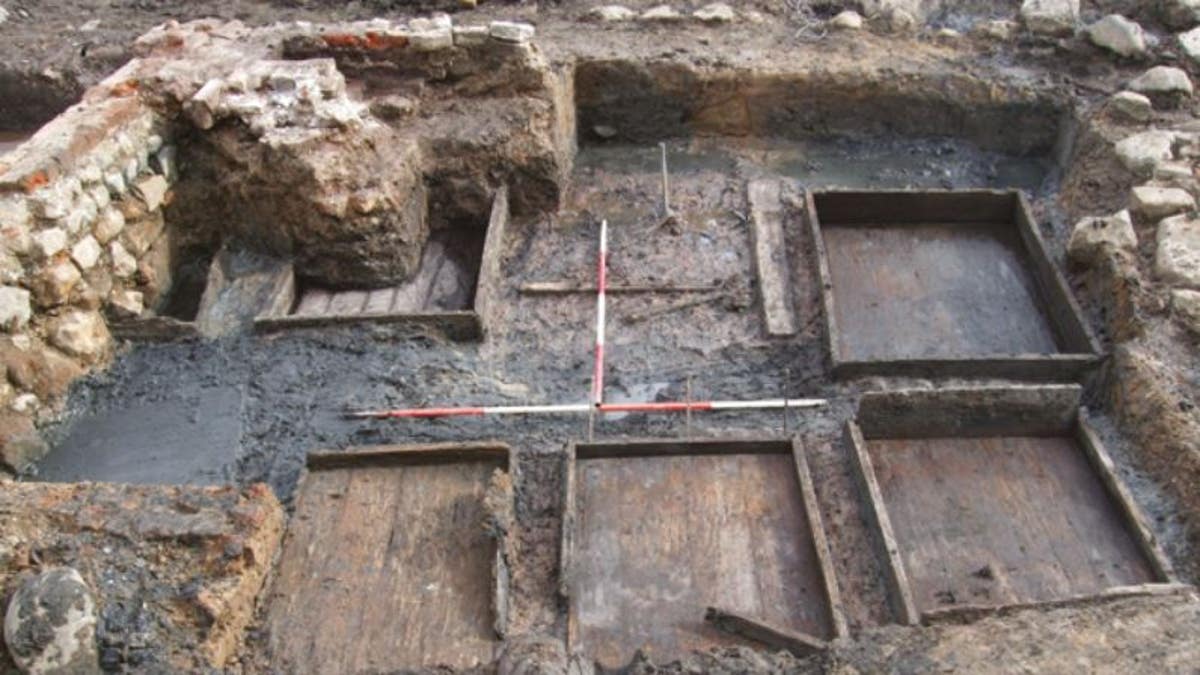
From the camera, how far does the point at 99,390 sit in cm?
520

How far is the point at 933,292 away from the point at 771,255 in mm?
960

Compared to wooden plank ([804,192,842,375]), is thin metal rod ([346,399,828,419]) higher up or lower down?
lower down

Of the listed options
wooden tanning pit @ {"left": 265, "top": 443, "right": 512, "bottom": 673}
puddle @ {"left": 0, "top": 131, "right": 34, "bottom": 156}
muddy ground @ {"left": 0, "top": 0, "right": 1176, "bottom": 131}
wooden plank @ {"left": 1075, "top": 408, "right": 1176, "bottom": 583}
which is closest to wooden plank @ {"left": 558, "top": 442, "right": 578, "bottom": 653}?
wooden tanning pit @ {"left": 265, "top": 443, "right": 512, "bottom": 673}

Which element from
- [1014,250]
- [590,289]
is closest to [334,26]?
[590,289]

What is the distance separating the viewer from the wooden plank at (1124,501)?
13.5ft

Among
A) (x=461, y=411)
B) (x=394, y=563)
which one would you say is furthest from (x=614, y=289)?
(x=394, y=563)

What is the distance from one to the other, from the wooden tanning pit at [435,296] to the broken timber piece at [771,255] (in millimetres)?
1584

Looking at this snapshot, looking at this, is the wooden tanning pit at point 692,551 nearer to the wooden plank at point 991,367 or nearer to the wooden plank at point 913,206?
the wooden plank at point 991,367

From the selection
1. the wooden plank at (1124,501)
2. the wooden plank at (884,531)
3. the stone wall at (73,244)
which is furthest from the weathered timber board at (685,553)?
the stone wall at (73,244)

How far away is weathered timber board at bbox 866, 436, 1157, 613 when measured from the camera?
4191mm

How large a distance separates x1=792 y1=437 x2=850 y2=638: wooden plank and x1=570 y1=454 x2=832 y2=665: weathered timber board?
0.05m

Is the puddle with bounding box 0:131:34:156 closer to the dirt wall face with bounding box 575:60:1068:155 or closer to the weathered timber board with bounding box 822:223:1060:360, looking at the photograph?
the dirt wall face with bounding box 575:60:1068:155

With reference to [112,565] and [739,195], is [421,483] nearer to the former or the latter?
[112,565]

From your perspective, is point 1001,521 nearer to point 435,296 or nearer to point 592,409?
point 592,409
